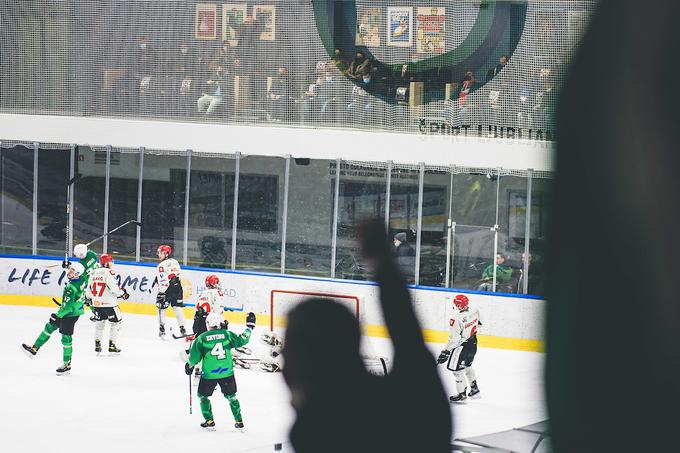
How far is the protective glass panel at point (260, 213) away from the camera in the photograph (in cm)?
1667

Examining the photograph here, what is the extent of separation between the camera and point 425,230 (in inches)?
621

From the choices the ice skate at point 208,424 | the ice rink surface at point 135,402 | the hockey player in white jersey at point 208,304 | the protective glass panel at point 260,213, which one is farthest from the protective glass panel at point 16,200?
the ice skate at point 208,424

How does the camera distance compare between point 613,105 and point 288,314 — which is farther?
point 288,314

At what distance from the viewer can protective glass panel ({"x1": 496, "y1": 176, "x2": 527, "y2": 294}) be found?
14.8 meters

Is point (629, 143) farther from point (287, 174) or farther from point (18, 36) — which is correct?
point (18, 36)

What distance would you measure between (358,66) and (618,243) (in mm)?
16040

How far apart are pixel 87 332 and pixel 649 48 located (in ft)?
49.8

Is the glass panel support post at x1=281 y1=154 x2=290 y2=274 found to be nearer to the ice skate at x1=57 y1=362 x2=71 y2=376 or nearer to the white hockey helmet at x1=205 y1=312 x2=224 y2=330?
the ice skate at x1=57 y1=362 x2=71 y2=376

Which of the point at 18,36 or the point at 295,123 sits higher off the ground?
the point at 18,36

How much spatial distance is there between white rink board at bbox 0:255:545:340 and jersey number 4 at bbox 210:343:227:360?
14.7 ft

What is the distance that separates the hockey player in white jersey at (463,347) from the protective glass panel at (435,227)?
4132mm

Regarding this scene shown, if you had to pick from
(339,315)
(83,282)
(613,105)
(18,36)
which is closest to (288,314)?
(339,315)

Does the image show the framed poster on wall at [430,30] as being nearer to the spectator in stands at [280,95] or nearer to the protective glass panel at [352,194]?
the protective glass panel at [352,194]

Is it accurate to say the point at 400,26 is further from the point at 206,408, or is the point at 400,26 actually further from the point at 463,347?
the point at 206,408
